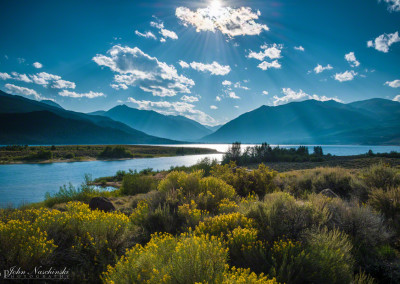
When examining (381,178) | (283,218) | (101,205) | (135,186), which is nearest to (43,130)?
(135,186)

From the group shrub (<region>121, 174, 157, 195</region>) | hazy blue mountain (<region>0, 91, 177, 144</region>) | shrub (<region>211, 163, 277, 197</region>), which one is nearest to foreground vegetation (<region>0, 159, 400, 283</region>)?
shrub (<region>211, 163, 277, 197</region>)

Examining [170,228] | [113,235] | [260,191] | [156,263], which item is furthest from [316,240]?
[260,191]

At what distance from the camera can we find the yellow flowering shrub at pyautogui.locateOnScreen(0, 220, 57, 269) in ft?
11.3

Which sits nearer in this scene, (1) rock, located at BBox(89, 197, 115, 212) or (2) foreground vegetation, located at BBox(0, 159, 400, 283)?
(2) foreground vegetation, located at BBox(0, 159, 400, 283)

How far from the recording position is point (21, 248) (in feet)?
11.4

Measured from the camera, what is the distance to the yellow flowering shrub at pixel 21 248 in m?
3.45

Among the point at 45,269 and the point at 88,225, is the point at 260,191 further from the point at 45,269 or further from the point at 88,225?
the point at 45,269

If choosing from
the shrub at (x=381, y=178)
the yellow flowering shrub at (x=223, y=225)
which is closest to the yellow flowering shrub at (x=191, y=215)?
the yellow flowering shrub at (x=223, y=225)

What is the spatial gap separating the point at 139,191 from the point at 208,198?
285 inches

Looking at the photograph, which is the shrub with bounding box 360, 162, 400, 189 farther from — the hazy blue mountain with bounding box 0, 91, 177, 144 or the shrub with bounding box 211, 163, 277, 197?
the hazy blue mountain with bounding box 0, 91, 177, 144

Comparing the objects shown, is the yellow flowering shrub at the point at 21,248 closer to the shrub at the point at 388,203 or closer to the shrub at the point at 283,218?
the shrub at the point at 283,218

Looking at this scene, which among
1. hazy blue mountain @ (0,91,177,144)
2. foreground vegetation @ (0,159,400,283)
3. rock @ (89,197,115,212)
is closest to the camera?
foreground vegetation @ (0,159,400,283)

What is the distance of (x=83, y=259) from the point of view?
3.92 metres

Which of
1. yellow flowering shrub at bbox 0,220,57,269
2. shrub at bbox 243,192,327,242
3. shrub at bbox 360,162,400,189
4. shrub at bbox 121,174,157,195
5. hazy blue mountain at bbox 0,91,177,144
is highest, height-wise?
hazy blue mountain at bbox 0,91,177,144
